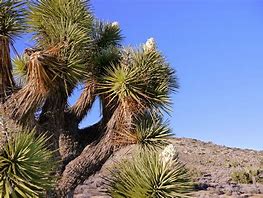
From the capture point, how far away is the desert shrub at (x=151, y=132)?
7.28 metres

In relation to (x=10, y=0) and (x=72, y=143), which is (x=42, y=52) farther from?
(x=72, y=143)

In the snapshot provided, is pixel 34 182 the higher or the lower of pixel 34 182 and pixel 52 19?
the lower

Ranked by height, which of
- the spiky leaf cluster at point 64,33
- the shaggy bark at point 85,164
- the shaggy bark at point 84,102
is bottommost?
the shaggy bark at point 85,164

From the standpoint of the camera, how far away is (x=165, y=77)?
25.4 feet

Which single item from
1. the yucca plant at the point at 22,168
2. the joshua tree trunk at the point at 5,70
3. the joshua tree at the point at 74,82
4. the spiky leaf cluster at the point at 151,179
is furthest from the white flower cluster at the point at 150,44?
the yucca plant at the point at 22,168

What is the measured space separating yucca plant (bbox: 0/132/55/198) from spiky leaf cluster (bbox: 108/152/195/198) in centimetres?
128

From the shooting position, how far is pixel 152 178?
6.38 m

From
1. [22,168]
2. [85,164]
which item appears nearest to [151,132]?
[85,164]

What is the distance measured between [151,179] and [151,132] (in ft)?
3.80

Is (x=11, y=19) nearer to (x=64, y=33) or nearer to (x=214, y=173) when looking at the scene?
(x=64, y=33)

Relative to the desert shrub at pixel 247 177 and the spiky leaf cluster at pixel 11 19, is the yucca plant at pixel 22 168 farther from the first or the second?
the desert shrub at pixel 247 177

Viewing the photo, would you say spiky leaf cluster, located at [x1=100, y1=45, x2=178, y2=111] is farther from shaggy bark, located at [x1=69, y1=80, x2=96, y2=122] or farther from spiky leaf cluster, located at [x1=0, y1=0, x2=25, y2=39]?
spiky leaf cluster, located at [x1=0, y1=0, x2=25, y2=39]

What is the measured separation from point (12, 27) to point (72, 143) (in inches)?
87.6

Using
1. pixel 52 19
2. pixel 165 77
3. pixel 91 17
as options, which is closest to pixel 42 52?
pixel 52 19
